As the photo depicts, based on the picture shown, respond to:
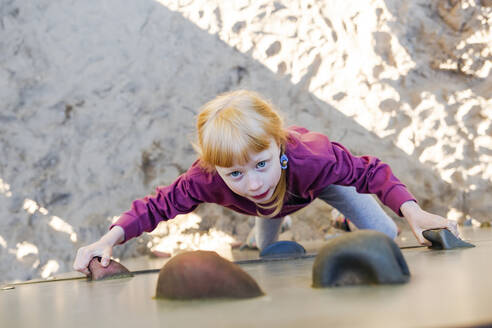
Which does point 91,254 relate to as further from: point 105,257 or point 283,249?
point 283,249

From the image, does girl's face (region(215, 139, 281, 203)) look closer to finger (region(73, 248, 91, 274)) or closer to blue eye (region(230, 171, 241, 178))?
blue eye (region(230, 171, 241, 178))

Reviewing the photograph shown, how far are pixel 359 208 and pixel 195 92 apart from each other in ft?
5.96

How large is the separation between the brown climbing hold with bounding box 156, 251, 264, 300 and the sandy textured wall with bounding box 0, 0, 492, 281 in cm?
253

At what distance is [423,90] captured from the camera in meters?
3.52

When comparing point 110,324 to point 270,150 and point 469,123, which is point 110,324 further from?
point 469,123

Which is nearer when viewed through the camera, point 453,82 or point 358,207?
point 358,207

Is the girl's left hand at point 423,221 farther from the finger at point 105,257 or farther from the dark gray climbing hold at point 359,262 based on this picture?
the finger at point 105,257

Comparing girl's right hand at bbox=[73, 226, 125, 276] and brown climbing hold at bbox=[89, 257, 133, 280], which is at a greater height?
girl's right hand at bbox=[73, 226, 125, 276]

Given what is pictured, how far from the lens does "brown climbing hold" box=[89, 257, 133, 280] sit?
145cm

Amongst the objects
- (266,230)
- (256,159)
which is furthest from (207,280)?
(266,230)

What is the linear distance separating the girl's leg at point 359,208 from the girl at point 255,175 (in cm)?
5

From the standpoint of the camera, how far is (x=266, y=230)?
227 cm

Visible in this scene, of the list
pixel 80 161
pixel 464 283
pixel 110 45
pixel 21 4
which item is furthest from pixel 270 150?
pixel 21 4

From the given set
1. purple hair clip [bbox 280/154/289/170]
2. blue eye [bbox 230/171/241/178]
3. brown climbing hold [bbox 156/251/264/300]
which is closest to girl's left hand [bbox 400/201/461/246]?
purple hair clip [bbox 280/154/289/170]
